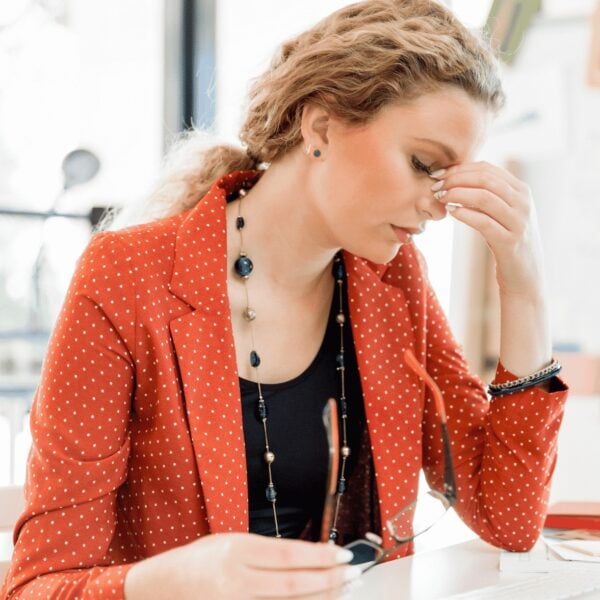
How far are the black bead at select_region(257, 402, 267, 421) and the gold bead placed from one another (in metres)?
0.11

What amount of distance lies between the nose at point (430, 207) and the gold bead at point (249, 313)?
0.26 m

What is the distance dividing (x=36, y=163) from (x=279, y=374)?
54.5 inches

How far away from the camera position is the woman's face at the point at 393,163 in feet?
3.34

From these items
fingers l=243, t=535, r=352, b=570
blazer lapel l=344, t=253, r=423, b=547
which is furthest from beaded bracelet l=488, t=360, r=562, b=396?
fingers l=243, t=535, r=352, b=570

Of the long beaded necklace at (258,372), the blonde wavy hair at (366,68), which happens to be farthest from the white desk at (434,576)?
the blonde wavy hair at (366,68)

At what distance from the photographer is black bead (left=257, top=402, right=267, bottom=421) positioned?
1.12 metres

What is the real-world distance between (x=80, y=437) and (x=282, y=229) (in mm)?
370

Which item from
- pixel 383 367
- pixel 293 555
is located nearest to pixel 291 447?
pixel 383 367

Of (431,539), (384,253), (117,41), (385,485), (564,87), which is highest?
(117,41)

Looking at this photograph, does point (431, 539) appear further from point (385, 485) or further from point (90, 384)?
point (90, 384)

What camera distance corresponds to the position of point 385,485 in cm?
117

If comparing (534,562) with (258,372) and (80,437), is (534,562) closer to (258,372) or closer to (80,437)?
(258,372)

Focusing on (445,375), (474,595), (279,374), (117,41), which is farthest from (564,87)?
(474,595)

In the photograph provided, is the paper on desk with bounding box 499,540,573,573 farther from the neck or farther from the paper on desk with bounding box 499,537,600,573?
the neck
